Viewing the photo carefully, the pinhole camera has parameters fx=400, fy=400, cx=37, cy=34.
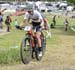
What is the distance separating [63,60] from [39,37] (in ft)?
5.28

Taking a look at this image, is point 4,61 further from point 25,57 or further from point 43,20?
point 43,20

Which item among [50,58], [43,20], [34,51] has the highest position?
[43,20]

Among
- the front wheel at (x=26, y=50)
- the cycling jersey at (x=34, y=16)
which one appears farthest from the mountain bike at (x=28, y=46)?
the cycling jersey at (x=34, y=16)

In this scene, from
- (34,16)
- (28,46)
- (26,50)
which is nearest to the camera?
(26,50)

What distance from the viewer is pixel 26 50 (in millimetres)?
11242

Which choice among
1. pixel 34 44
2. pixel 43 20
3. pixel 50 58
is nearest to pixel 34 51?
pixel 34 44

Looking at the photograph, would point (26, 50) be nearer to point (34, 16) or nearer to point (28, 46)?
point (28, 46)

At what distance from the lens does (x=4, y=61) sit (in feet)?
39.0

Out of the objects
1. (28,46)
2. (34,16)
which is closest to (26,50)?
(28,46)

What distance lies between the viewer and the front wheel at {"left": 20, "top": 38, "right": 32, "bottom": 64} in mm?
11055

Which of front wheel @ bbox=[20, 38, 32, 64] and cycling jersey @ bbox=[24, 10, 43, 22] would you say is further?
cycling jersey @ bbox=[24, 10, 43, 22]

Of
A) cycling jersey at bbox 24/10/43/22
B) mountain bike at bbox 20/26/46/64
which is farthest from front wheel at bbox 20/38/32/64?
cycling jersey at bbox 24/10/43/22

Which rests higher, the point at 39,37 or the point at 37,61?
the point at 39,37

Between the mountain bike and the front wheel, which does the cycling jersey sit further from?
the front wheel
